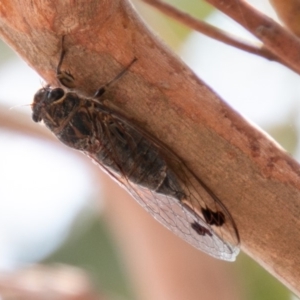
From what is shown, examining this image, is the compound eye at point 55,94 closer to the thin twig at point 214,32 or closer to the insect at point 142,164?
the insect at point 142,164

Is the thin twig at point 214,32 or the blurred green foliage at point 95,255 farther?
the blurred green foliage at point 95,255

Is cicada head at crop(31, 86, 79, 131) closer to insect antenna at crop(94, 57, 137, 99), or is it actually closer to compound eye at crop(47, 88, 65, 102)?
compound eye at crop(47, 88, 65, 102)

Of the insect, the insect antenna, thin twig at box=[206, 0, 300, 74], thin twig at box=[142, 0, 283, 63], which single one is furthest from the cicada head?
thin twig at box=[206, 0, 300, 74]

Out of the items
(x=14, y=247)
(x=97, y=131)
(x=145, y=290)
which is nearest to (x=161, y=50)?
(x=97, y=131)

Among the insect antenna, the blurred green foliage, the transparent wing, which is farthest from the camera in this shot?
the blurred green foliage

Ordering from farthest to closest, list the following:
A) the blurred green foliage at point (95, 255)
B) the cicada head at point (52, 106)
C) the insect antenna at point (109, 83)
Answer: the blurred green foliage at point (95, 255)
the cicada head at point (52, 106)
the insect antenna at point (109, 83)

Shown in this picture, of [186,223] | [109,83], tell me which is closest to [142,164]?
[186,223]

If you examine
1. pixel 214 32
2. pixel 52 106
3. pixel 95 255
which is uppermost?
pixel 214 32

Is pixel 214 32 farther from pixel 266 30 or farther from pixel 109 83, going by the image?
pixel 109 83

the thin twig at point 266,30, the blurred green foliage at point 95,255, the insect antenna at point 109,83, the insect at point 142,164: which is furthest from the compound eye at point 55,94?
the blurred green foliage at point 95,255
